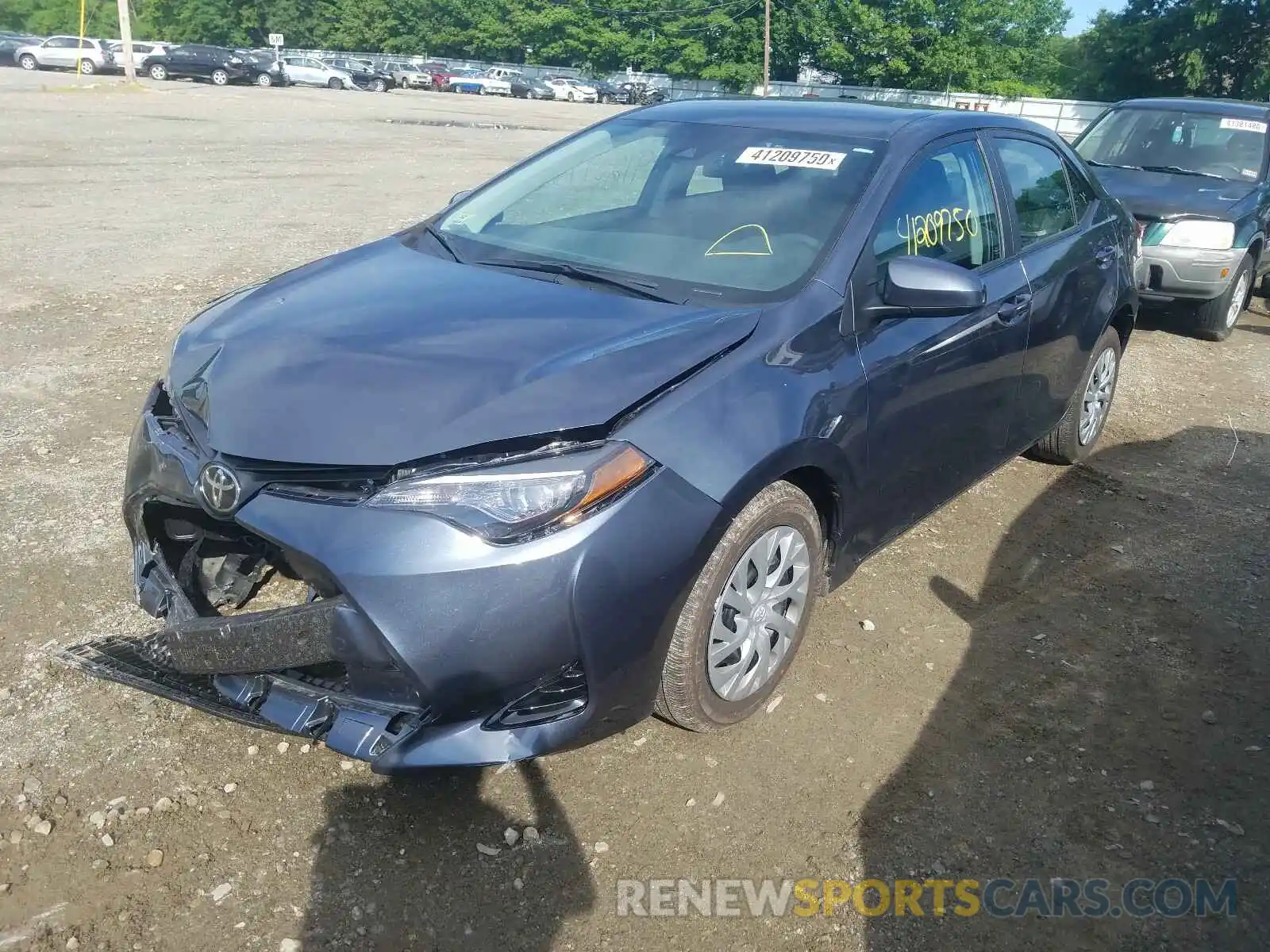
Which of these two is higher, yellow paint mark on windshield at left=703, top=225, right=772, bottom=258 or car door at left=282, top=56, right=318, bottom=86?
car door at left=282, top=56, right=318, bottom=86

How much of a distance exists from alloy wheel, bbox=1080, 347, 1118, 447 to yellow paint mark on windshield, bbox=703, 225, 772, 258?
244cm

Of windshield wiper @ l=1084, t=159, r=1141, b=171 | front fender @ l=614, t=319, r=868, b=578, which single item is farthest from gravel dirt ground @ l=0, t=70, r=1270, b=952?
windshield wiper @ l=1084, t=159, r=1141, b=171

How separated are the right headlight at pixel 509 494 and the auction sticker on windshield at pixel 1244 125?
27.4ft

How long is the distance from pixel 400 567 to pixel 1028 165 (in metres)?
3.40

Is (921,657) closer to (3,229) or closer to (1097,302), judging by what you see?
(1097,302)

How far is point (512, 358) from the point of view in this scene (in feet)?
8.98

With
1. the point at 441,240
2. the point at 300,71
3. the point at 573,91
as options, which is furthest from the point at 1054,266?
the point at 573,91

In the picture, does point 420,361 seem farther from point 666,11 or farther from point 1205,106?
point 666,11

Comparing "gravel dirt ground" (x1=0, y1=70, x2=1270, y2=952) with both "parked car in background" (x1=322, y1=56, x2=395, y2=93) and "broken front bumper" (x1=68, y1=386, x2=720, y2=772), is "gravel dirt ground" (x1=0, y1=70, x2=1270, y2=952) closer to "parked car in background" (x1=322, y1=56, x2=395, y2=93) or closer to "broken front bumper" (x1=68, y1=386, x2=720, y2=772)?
"broken front bumper" (x1=68, y1=386, x2=720, y2=772)

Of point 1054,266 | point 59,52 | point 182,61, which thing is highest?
point 59,52

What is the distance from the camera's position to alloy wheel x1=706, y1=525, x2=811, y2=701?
2.89 metres

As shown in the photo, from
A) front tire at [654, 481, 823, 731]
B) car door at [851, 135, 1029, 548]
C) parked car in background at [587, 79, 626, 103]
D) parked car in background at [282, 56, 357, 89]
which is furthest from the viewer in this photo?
parked car in background at [587, 79, 626, 103]

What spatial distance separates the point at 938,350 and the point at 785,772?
151 centimetres

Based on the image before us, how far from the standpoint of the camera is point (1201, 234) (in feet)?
24.9
